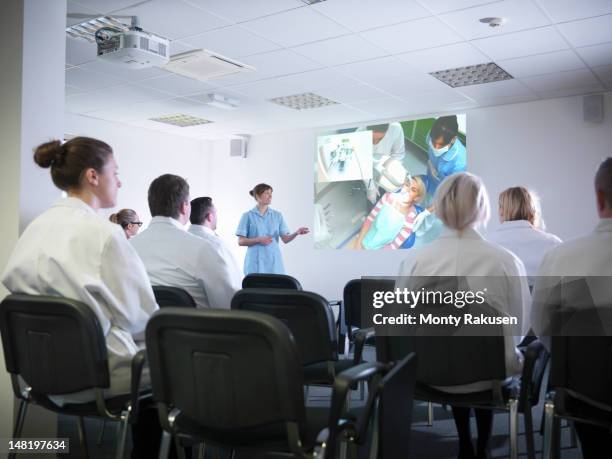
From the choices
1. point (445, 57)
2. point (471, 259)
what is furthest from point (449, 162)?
point (471, 259)

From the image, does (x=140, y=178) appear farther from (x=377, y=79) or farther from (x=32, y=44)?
(x=32, y=44)

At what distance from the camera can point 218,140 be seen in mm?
8781

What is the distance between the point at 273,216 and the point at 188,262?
331cm

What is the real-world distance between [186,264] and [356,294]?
122 centimetres

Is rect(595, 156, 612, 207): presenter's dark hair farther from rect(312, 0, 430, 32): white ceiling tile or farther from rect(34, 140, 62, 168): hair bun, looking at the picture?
rect(312, 0, 430, 32): white ceiling tile

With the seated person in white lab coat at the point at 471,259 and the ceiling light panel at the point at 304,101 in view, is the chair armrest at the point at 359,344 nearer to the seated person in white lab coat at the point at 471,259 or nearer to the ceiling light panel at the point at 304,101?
the seated person in white lab coat at the point at 471,259

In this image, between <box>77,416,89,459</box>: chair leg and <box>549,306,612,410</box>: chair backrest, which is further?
<box>77,416,89,459</box>: chair leg

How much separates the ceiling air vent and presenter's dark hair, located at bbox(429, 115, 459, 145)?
250cm

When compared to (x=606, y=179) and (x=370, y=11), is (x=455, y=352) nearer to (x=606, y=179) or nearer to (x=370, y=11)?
Answer: (x=606, y=179)

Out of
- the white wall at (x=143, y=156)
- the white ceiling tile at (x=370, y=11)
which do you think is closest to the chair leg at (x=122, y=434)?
the white ceiling tile at (x=370, y=11)

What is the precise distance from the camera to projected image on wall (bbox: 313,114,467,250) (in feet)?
22.2

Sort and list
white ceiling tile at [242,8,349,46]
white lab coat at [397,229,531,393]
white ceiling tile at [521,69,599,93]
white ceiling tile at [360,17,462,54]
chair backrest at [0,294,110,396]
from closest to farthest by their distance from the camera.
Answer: chair backrest at [0,294,110,396]
white lab coat at [397,229,531,393]
white ceiling tile at [242,8,349,46]
white ceiling tile at [360,17,462,54]
white ceiling tile at [521,69,599,93]

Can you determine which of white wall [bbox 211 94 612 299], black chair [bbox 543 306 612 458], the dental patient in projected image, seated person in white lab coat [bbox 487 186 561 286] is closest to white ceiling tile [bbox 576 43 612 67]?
white wall [bbox 211 94 612 299]

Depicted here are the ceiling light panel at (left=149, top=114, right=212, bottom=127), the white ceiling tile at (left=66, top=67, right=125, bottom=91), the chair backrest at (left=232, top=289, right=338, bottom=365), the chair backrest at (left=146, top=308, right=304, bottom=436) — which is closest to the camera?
the chair backrest at (left=146, top=308, right=304, bottom=436)
